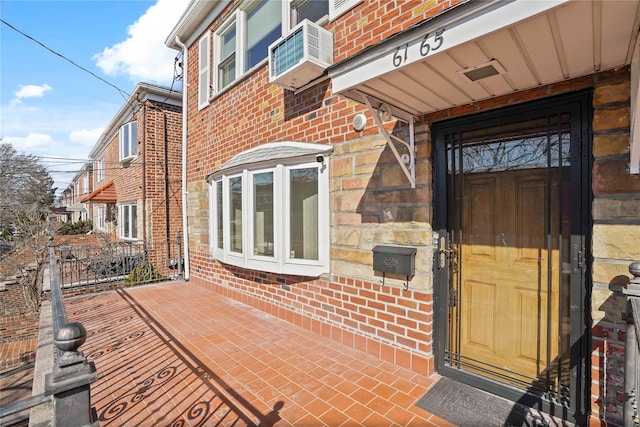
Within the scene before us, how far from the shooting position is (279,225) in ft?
15.1

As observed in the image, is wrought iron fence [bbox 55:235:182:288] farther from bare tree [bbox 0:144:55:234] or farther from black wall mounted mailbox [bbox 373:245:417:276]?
bare tree [bbox 0:144:55:234]

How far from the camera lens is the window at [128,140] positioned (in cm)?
1049

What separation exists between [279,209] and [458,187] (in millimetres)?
2529

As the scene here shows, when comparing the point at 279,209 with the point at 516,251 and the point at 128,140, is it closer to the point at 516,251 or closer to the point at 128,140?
the point at 516,251

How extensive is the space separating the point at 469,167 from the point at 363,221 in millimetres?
1257

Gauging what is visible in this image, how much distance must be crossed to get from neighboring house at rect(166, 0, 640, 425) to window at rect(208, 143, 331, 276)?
0.10 feet

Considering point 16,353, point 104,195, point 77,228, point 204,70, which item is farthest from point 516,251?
point 77,228

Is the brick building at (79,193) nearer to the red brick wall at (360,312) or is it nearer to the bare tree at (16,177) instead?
the bare tree at (16,177)

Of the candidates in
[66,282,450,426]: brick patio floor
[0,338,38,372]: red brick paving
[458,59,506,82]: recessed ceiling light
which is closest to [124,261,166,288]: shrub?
[0,338,38,372]: red brick paving

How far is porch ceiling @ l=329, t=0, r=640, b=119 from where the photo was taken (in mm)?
1587

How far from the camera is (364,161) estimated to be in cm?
358

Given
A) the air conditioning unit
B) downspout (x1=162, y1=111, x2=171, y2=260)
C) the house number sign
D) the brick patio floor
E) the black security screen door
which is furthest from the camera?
downspout (x1=162, y1=111, x2=171, y2=260)

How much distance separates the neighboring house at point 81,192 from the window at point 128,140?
8.55 m

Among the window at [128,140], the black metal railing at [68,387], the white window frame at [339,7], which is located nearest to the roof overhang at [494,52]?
the white window frame at [339,7]
